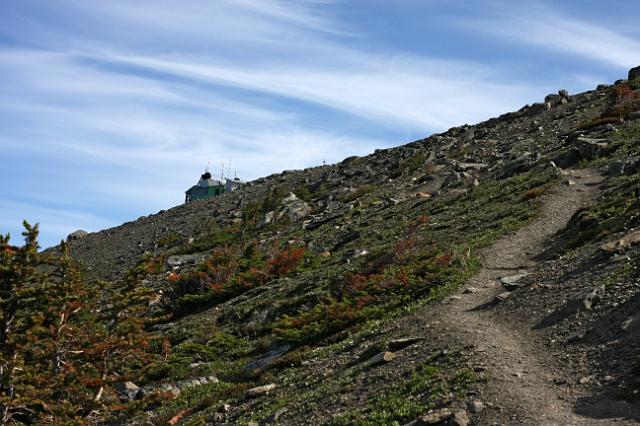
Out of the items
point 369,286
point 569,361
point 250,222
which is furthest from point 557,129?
point 569,361

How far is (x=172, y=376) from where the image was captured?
2291 cm

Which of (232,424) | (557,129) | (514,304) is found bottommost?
(232,424)

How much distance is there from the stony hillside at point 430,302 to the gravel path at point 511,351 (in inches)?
2.0

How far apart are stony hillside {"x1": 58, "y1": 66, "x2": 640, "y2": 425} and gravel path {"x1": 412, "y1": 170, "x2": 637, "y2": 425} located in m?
0.05

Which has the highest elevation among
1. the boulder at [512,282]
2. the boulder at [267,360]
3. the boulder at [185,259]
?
the boulder at [185,259]

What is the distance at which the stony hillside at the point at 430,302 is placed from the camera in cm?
1335

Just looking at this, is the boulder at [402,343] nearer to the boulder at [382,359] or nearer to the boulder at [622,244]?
the boulder at [382,359]

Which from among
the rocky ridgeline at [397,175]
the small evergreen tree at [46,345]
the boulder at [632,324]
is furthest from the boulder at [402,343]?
the rocky ridgeline at [397,175]

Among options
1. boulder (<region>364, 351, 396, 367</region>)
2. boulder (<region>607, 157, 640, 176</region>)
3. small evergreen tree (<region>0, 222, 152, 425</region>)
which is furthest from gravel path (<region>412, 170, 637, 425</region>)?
small evergreen tree (<region>0, 222, 152, 425</region>)

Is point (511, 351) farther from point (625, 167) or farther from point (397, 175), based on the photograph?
point (397, 175)

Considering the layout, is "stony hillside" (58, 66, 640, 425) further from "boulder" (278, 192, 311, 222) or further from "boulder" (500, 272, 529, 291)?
"boulder" (278, 192, 311, 222)

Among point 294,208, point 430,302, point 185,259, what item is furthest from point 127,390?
point 294,208

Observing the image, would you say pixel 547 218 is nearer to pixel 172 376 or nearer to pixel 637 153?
pixel 637 153

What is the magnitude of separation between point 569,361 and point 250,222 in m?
39.1
